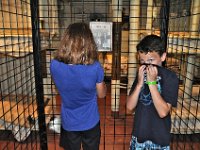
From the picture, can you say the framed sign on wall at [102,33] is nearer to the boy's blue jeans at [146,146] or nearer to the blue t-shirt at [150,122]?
the blue t-shirt at [150,122]

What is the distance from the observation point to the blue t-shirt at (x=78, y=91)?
1.21m

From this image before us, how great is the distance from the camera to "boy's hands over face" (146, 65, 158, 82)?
105 cm

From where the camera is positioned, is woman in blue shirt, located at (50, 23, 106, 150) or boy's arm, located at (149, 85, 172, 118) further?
woman in blue shirt, located at (50, 23, 106, 150)

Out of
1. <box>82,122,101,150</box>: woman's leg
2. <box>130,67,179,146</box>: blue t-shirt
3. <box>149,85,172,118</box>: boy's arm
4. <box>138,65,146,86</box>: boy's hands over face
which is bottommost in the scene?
<box>82,122,101,150</box>: woman's leg

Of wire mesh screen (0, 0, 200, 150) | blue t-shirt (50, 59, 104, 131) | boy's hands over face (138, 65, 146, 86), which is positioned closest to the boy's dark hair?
boy's hands over face (138, 65, 146, 86)

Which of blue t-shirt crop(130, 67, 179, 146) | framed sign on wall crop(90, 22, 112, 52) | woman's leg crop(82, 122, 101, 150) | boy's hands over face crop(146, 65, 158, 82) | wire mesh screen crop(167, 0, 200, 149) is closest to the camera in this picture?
boy's hands over face crop(146, 65, 158, 82)

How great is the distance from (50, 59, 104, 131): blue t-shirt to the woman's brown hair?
0.11 ft

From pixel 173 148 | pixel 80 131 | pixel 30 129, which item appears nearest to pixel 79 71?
pixel 80 131

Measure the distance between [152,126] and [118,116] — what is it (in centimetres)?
130

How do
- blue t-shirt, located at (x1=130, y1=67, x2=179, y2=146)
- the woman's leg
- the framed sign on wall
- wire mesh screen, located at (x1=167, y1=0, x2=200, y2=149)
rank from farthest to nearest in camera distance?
1. wire mesh screen, located at (x1=167, y1=0, x2=200, y2=149)
2. the framed sign on wall
3. the woman's leg
4. blue t-shirt, located at (x1=130, y1=67, x2=179, y2=146)

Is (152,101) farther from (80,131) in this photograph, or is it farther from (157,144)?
(80,131)

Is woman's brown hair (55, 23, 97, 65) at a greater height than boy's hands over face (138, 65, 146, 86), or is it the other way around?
woman's brown hair (55, 23, 97, 65)

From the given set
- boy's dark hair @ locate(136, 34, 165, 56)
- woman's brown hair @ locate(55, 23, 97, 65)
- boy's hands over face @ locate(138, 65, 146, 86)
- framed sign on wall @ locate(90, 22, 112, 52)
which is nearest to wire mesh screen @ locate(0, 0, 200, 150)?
framed sign on wall @ locate(90, 22, 112, 52)

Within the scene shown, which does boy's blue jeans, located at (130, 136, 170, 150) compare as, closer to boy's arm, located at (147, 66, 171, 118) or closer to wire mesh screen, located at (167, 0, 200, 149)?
boy's arm, located at (147, 66, 171, 118)
